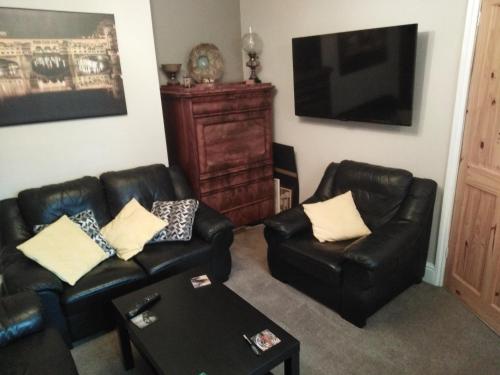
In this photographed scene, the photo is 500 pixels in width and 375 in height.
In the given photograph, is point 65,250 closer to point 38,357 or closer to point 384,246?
point 38,357

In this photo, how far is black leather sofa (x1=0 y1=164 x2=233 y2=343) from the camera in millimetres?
2225

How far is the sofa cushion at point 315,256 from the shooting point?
7.89 feet

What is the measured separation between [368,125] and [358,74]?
0.44m

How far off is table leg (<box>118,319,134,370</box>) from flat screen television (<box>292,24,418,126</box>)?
2.31m

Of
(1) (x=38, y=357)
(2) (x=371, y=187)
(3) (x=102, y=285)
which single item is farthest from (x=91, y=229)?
(2) (x=371, y=187)

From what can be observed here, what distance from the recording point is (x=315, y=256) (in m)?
2.50

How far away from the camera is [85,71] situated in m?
2.88

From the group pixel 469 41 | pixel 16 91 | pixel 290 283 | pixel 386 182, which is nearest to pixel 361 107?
pixel 386 182

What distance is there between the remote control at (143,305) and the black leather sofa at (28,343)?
0.32 m

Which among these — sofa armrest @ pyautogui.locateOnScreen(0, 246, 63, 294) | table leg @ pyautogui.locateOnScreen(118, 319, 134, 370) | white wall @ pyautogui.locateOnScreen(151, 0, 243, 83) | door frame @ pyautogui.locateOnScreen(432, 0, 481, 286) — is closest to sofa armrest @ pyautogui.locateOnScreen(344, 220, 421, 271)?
door frame @ pyautogui.locateOnScreen(432, 0, 481, 286)

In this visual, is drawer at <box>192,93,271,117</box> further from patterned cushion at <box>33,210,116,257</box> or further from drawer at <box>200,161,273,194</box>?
patterned cushion at <box>33,210,116,257</box>

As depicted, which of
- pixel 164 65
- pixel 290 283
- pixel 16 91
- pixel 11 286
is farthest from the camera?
pixel 164 65

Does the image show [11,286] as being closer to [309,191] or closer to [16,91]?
[16,91]

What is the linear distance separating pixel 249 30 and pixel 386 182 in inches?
90.7
